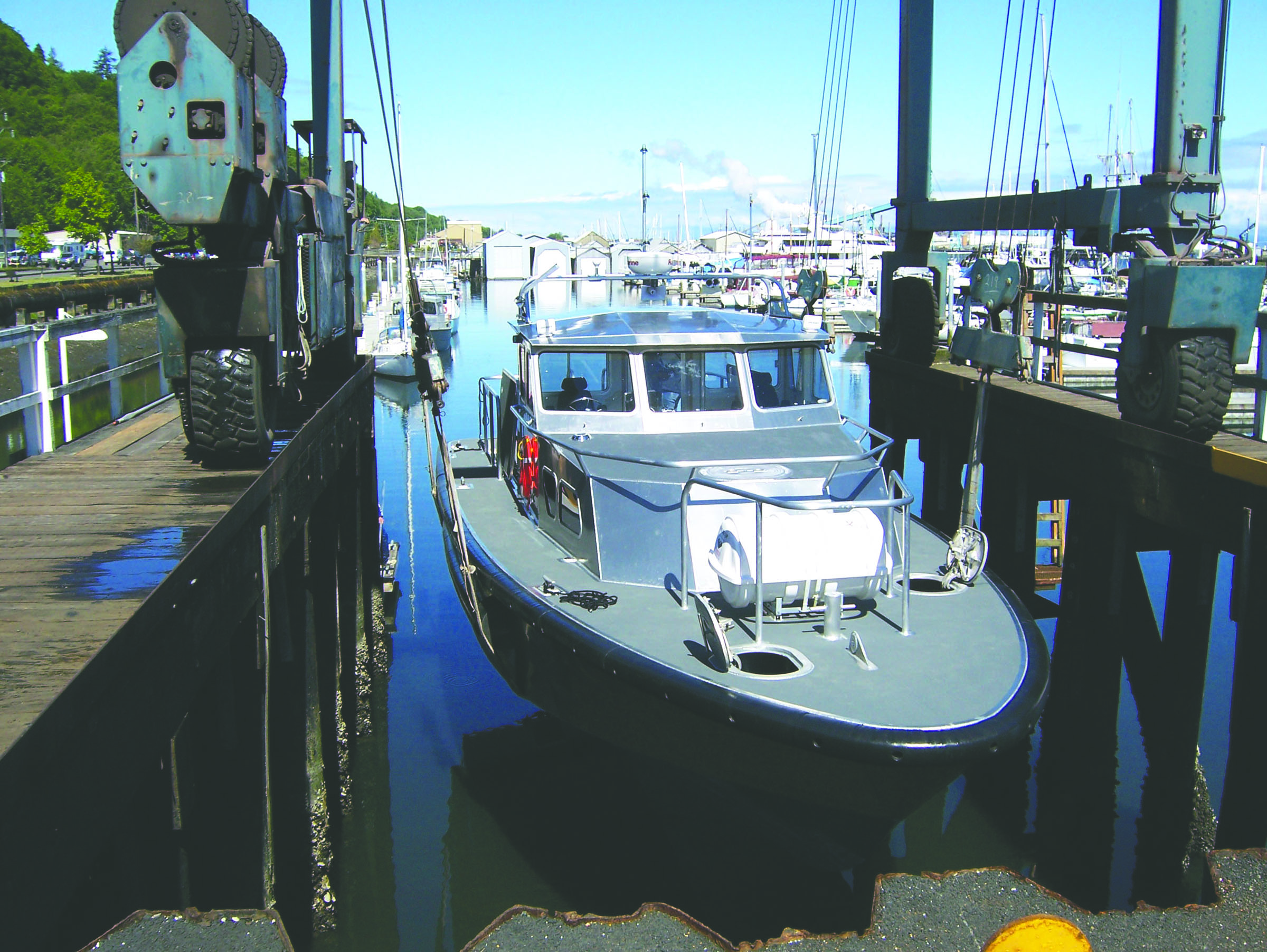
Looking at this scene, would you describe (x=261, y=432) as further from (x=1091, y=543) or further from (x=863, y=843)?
(x=1091, y=543)

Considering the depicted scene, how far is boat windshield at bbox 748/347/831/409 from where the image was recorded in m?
8.35

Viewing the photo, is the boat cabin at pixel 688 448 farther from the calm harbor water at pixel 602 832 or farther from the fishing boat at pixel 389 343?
the fishing boat at pixel 389 343

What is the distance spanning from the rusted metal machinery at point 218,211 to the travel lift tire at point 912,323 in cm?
668

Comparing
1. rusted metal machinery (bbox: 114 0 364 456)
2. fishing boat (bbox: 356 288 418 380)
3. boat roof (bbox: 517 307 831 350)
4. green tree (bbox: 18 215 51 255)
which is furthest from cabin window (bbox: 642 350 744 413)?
green tree (bbox: 18 215 51 255)

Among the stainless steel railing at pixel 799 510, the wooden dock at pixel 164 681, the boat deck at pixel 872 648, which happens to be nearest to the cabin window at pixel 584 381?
the boat deck at pixel 872 648

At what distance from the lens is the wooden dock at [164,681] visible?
295 cm

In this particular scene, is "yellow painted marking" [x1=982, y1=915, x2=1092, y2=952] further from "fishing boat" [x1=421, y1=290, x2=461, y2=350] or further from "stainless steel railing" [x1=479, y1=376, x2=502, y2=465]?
"fishing boat" [x1=421, y1=290, x2=461, y2=350]

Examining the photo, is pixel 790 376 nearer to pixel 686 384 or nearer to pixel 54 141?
pixel 686 384

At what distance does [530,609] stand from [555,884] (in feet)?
8.32

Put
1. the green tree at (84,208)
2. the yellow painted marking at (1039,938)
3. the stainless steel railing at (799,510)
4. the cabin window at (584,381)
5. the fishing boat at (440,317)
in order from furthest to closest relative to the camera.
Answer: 1. the green tree at (84,208)
2. the fishing boat at (440,317)
3. the cabin window at (584,381)
4. the stainless steel railing at (799,510)
5. the yellow painted marking at (1039,938)

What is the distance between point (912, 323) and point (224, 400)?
8.02m

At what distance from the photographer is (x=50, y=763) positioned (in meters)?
2.84

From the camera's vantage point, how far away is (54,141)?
82812 millimetres

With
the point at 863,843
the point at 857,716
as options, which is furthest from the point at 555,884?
the point at 857,716
